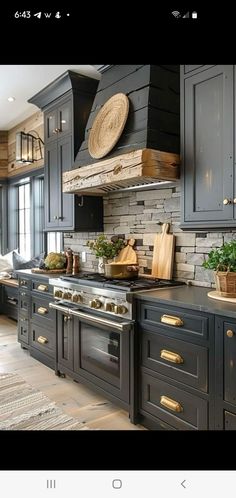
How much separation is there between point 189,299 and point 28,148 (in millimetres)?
3648

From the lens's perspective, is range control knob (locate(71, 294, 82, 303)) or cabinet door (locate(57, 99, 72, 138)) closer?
range control knob (locate(71, 294, 82, 303))

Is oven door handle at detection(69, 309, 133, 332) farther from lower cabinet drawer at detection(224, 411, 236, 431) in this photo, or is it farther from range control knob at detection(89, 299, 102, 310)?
lower cabinet drawer at detection(224, 411, 236, 431)

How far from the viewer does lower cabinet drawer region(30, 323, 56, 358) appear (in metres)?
3.01

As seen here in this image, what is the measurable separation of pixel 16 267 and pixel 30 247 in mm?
457

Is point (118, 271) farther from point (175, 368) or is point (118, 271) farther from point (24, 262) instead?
point (24, 262)

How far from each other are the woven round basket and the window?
2.77 meters

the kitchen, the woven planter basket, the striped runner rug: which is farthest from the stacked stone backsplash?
the striped runner rug

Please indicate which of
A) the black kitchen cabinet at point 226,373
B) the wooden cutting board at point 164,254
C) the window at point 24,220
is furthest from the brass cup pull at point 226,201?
the window at point 24,220

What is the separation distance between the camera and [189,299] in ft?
5.95

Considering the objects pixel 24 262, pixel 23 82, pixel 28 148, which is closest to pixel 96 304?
pixel 23 82

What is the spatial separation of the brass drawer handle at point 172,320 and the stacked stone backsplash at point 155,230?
579 millimetres

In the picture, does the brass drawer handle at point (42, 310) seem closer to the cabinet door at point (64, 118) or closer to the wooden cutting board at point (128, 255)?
the wooden cutting board at point (128, 255)

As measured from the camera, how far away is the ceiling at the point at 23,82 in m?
3.13
